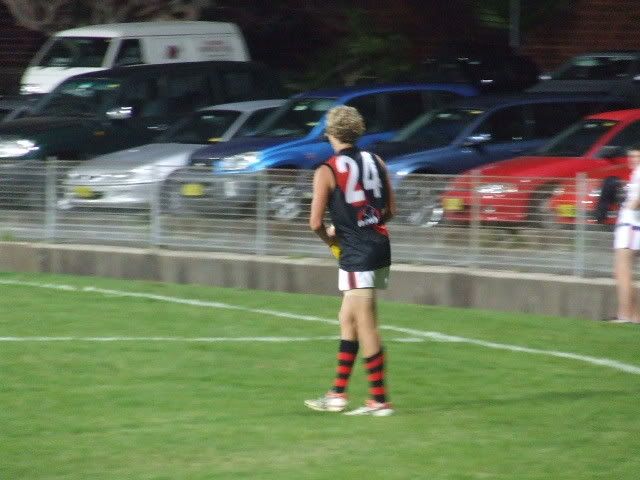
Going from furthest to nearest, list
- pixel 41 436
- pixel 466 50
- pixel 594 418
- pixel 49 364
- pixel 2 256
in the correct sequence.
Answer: pixel 466 50, pixel 2 256, pixel 49 364, pixel 594 418, pixel 41 436

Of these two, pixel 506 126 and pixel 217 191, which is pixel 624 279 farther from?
pixel 506 126

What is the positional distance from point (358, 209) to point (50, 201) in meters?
9.21

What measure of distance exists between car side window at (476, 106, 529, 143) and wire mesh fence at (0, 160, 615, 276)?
4152 mm

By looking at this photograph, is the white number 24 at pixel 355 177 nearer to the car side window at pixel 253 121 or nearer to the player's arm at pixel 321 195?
the player's arm at pixel 321 195

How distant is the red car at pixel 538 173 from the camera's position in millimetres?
14156

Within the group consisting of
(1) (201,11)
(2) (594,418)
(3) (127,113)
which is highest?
(1) (201,11)

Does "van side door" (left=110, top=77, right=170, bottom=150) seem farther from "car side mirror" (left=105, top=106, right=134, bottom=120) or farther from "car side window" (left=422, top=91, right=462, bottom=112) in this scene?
"car side window" (left=422, top=91, right=462, bottom=112)

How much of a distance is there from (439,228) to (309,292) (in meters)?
1.36

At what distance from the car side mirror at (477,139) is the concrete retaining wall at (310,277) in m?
4.11

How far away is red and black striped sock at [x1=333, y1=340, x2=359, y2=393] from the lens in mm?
8695

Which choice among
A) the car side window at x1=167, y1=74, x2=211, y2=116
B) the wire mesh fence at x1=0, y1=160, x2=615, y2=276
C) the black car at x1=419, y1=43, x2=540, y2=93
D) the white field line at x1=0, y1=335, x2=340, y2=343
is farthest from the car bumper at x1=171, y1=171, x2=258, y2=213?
the black car at x1=419, y1=43, x2=540, y2=93

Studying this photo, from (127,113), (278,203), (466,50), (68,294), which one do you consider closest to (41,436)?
(68,294)

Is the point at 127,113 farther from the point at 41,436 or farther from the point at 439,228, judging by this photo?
the point at 41,436

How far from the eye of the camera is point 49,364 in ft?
33.9
